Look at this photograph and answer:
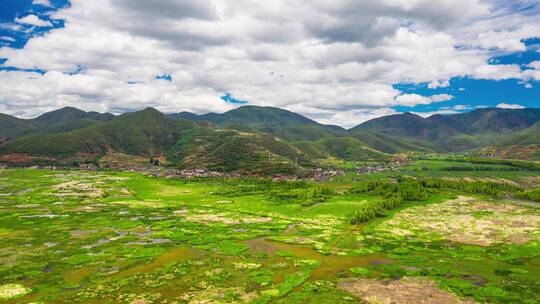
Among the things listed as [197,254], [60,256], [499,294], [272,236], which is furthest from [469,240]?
[60,256]

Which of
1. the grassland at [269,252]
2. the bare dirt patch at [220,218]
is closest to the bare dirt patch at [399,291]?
the grassland at [269,252]

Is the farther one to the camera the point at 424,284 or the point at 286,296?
the point at 424,284

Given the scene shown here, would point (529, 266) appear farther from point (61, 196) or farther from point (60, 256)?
point (61, 196)

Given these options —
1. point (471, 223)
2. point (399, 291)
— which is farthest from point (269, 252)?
point (471, 223)

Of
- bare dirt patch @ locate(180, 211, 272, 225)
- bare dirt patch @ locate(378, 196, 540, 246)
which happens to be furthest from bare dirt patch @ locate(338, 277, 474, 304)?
bare dirt patch @ locate(180, 211, 272, 225)

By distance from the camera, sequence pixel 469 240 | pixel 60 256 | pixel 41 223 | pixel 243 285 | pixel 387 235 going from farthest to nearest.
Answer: pixel 41 223 < pixel 387 235 < pixel 469 240 < pixel 60 256 < pixel 243 285

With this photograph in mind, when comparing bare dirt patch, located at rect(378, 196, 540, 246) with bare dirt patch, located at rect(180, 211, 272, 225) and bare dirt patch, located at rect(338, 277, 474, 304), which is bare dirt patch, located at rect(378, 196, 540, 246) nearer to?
bare dirt patch, located at rect(338, 277, 474, 304)
